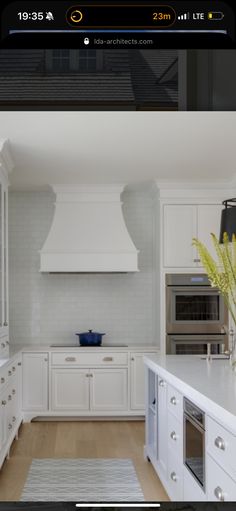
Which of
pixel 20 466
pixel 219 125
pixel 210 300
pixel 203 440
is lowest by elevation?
pixel 20 466

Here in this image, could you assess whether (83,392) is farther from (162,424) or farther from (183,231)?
(162,424)

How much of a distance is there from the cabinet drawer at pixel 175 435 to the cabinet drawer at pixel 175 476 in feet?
0.13

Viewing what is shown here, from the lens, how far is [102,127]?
4.55 m

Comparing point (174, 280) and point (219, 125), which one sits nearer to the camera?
point (219, 125)

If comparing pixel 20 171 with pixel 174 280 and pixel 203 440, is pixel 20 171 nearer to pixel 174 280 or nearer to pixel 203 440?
pixel 174 280

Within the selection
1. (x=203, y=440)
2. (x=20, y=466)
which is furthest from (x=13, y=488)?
(x=203, y=440)

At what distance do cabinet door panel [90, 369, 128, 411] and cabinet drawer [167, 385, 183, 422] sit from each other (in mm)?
2808

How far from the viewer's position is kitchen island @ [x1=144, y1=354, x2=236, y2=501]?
8.29 feet

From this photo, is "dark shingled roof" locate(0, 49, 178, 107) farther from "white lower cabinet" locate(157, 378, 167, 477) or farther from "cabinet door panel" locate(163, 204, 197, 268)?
"cabinet door panel" locate(163, 204, 197, 268)

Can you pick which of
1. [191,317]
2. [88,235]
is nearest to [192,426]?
[191,317]
